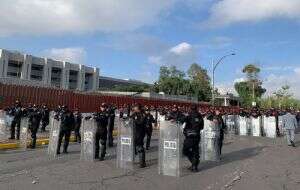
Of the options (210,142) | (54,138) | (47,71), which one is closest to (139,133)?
(210,142)

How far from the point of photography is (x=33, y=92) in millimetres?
31562

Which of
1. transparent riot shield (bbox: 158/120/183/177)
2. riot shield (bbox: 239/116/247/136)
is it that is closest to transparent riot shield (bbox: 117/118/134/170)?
transparent riot shield (bbox: 158/120/183/177)

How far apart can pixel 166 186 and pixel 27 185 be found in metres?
2.95

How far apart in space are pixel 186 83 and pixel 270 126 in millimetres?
63195

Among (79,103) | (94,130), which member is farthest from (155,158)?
(79,103)

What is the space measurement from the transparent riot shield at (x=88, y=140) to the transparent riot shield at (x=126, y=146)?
1486mm

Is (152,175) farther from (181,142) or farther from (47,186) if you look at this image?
(47,186)

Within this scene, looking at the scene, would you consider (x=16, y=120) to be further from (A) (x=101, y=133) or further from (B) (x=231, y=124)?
(B) (x=231, y=124)

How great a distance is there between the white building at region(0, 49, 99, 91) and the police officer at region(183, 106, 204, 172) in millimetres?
81852

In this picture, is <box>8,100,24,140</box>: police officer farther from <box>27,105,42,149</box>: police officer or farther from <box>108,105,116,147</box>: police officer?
<box>108,105,116,147</box>: police officer

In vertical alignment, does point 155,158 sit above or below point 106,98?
below

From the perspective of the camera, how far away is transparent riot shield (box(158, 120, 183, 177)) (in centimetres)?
1156

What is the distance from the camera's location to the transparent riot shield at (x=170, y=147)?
455 inches

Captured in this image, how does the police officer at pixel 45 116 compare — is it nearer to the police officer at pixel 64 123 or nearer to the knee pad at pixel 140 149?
the police officer at pixel 64 123
